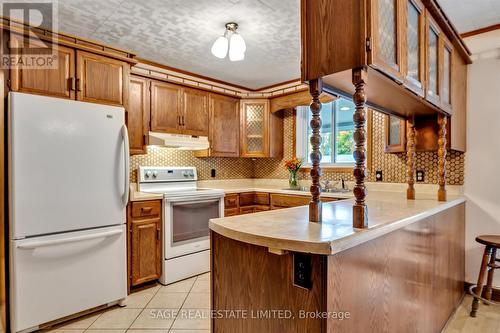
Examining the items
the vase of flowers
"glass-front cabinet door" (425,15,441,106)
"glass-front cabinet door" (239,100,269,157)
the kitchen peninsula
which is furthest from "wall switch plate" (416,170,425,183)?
"glass-front cabinet door" (239,100,269,157)

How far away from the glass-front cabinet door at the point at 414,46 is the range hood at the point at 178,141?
237 centimetres

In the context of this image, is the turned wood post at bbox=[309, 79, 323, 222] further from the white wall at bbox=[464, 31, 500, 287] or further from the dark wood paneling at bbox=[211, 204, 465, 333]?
the white wall at bbox=[464, 31, 500, 287]

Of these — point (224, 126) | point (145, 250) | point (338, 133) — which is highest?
point (224, 126)

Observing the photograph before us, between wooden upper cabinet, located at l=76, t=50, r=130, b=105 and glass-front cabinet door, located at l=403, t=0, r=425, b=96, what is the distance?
7.37ft

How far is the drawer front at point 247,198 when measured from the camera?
3697 millimetres

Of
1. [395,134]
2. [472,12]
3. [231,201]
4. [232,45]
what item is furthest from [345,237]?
[231,201]

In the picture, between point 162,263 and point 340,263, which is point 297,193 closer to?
point 162,263

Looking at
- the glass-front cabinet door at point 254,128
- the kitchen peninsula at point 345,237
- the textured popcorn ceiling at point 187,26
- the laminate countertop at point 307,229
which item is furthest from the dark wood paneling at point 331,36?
the glass-front cabinet door at point 254,128

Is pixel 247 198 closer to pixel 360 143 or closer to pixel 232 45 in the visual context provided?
pixel 232 45

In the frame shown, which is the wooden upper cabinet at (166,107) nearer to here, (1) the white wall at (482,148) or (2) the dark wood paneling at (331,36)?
(2) the dark wood paneling at (331,36)

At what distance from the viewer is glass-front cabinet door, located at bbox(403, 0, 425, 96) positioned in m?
1.48

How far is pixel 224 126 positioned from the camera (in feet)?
12.7

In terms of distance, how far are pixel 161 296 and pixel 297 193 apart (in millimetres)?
1800

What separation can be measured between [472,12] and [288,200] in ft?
8.02
